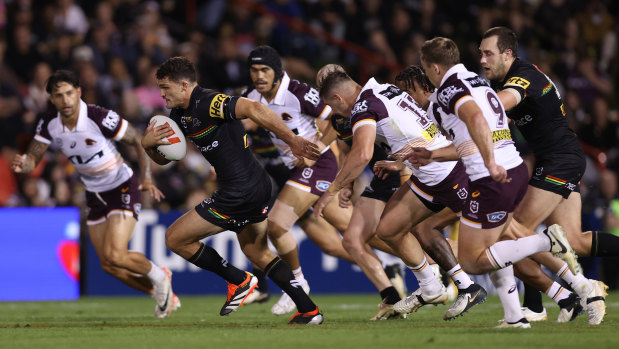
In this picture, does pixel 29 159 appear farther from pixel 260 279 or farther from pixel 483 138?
pixel 483 138

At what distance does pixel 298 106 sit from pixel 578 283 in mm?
3760

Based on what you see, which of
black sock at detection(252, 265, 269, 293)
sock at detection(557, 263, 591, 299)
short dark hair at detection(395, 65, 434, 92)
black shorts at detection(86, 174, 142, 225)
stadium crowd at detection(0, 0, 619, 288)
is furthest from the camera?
stadium crowd at detection(0, 0, 619, 288)

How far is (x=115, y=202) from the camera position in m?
10.8

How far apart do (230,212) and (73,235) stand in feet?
20.0

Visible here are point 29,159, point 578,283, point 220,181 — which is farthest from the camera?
point 29,159

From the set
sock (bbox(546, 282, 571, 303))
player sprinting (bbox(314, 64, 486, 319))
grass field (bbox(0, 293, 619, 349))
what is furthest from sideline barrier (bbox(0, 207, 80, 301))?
sock (bbox(546, 282, 571, 303))

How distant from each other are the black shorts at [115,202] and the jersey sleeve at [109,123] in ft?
2.06

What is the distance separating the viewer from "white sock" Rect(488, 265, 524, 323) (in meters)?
7.70

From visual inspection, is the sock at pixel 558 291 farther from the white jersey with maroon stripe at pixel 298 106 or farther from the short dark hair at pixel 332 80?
the white jersey with maroon stripe at pixel 298 106

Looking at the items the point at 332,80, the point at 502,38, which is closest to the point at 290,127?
the point at 332,80

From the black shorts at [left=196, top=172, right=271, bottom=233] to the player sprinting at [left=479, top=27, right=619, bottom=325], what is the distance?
231 cm

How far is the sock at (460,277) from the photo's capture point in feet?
29.6

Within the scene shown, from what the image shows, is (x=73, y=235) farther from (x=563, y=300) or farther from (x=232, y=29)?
(x=563, y=300)

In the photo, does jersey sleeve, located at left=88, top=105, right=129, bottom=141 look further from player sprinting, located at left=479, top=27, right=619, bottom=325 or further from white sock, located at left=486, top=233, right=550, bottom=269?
white sock, located at left=486, top=233, right=550, bottom=269
